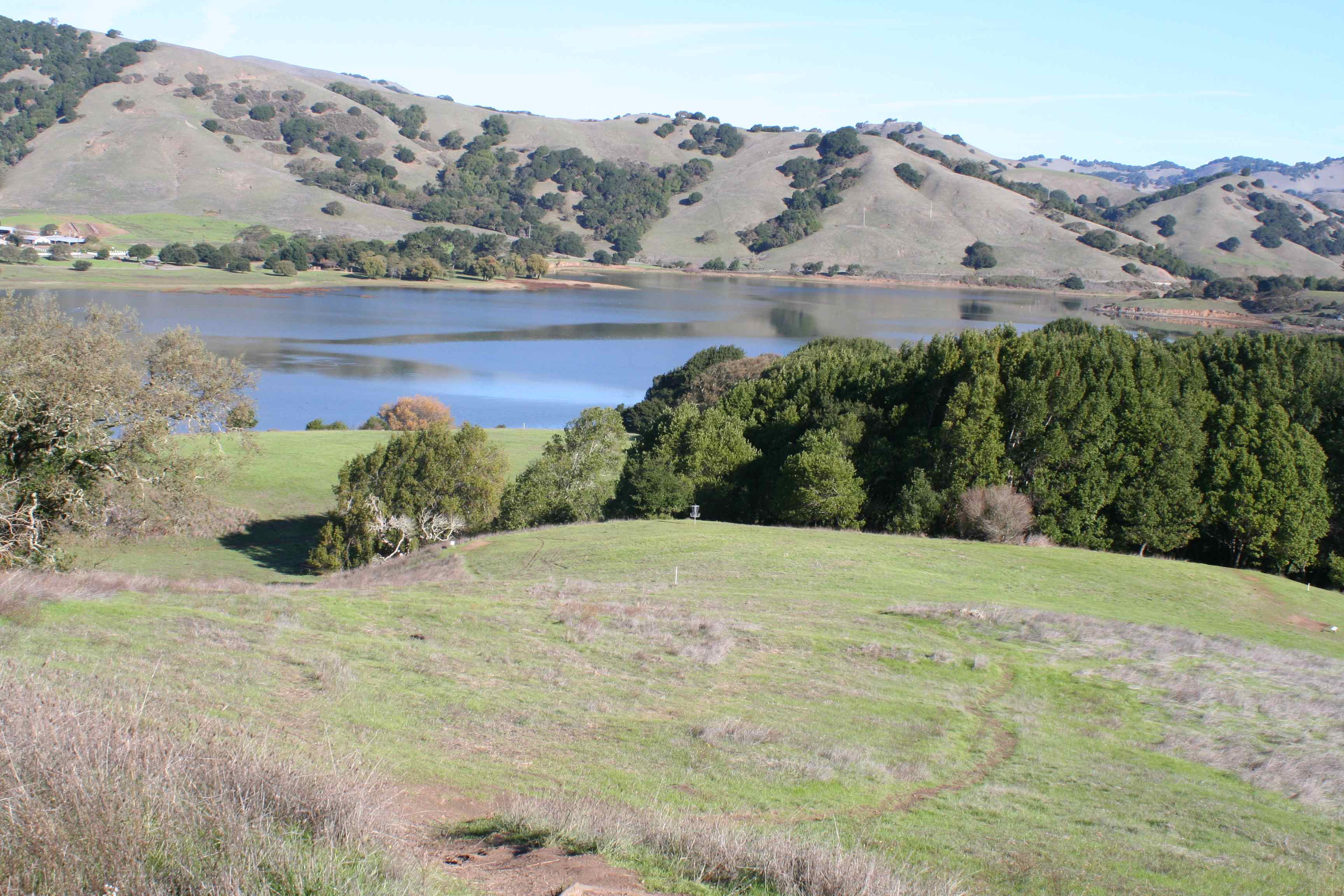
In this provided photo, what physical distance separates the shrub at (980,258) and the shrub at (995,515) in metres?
158

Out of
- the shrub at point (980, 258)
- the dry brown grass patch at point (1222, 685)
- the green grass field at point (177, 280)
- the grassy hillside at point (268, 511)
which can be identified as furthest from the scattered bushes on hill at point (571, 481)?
the shrub at point (980, 258)

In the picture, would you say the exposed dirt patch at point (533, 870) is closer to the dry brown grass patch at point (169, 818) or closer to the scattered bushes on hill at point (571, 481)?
the dry brown grass patch at point (169, 818)

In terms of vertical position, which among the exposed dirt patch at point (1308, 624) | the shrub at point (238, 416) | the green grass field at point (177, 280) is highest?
the green grass field at point (177, 280)

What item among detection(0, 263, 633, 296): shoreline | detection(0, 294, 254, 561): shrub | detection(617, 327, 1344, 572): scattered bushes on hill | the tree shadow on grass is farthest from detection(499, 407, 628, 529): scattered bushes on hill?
detection(0, 263, 633, 296): shoreline

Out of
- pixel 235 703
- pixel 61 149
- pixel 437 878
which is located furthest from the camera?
pixel 61 149

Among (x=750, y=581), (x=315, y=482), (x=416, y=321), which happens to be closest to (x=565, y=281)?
(x=416, y=321)

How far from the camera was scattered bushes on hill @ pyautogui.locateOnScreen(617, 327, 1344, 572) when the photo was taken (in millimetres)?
33500

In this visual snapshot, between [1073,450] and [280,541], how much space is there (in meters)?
30.5

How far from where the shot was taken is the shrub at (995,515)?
32344 millimetres

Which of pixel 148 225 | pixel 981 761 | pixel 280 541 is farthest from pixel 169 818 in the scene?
pixel 148 225

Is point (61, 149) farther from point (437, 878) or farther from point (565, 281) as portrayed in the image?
point (437, 878)

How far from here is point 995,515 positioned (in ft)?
106

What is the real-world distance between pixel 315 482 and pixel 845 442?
23.7m

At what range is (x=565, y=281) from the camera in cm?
16450
